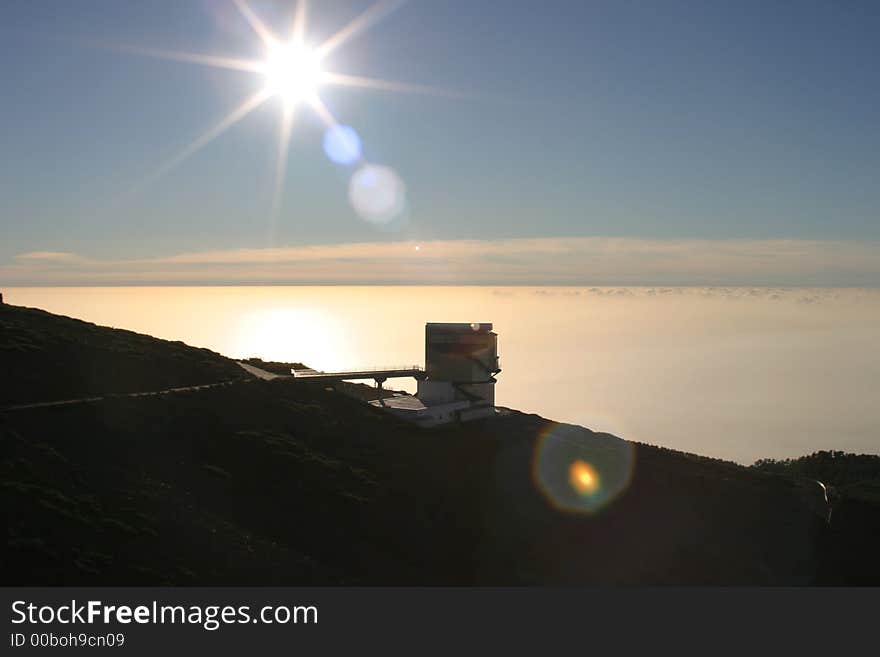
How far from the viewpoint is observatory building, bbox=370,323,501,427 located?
57.1 metres

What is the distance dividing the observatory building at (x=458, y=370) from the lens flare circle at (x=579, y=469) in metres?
6.37

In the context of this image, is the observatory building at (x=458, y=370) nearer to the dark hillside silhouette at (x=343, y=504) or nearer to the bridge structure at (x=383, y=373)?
the bridge structure at (x=383, y=373)

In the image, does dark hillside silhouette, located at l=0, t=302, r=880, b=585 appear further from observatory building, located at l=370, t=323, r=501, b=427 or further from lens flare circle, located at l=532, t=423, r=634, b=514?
observatory building, located at l=370, t=323, r=501, b=427

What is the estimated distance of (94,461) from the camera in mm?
32062

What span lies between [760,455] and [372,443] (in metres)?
A: 184

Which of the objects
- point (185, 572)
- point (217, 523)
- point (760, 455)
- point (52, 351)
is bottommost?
point (185, 572)

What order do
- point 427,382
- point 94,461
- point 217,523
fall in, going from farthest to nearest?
point 427,382
point 94,461
point 217,523

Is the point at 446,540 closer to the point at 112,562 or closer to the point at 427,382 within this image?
the point at 112,562

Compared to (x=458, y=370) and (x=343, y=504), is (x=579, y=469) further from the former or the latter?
(x=343, y=504)

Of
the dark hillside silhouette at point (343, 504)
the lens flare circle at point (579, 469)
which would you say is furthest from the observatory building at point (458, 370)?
the lens flare circle at point (579, 469)

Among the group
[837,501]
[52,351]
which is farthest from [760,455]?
[52,351]

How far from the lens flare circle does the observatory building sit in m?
6.37

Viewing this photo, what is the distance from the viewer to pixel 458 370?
57375 millimetres

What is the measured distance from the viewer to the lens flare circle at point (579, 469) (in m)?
45.0
